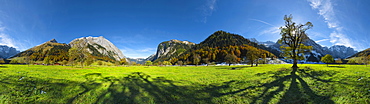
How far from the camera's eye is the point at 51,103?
8406 millimetres

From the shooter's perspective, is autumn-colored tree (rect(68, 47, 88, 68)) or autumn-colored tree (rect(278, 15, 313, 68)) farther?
autumn-colored tree (rect(68, 47, 88, 68))

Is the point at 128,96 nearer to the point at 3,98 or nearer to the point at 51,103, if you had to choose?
the point at 51,103

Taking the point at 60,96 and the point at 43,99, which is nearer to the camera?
the point at 43,99

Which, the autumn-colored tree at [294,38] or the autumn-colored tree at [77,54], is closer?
the autumn-colored tree at [294,38]

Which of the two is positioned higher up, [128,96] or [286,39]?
[286,39]

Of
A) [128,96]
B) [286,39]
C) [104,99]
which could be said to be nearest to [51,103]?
[104,99]

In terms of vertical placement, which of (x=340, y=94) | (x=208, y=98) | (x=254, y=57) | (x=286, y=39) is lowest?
(x=208, y=98)

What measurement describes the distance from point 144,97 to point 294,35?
3925cm

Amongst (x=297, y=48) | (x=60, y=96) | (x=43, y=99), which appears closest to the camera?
(x=43, y=99)

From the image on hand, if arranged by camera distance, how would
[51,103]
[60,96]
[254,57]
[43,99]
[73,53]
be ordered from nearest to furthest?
[51,103] < [43,99] < [60,96] < [73,53] < [254,57]

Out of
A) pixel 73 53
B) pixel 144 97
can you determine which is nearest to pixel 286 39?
pixel 144 97

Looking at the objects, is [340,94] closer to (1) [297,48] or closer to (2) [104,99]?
(2) [104,99]

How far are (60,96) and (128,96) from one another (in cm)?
501

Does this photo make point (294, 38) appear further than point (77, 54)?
No
